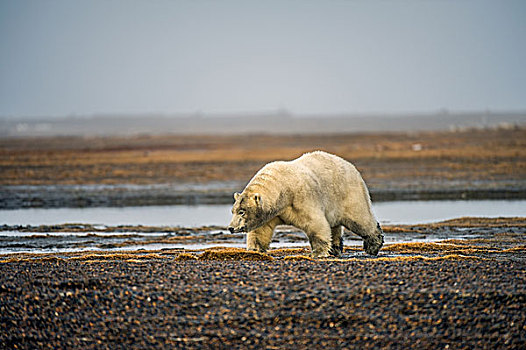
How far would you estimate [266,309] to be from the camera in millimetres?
10695

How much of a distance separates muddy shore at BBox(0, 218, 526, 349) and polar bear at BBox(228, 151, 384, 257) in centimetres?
188

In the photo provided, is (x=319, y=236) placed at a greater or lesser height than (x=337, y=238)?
greater

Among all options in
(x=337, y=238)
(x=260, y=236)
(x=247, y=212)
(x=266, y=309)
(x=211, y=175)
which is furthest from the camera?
(x=211, y=175)


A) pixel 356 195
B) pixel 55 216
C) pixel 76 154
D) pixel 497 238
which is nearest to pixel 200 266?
pixel 356 195

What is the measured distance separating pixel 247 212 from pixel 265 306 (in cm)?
376

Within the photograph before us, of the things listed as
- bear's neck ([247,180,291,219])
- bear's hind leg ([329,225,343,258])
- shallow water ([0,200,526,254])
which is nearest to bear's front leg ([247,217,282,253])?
bear's neck ([247,180,291,219])

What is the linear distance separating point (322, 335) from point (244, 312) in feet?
3.68

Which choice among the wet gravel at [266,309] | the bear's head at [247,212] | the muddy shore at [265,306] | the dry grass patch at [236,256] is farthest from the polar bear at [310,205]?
the wet gravel at [266,309]

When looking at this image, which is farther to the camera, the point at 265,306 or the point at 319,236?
the point at 319,236

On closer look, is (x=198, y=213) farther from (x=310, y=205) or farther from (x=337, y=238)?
(x=310, y=205)

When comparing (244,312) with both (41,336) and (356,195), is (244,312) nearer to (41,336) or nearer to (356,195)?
(41,336)

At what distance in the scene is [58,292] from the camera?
11.2 metres

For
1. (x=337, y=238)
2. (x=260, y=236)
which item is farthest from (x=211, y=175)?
(x=260, y=236)

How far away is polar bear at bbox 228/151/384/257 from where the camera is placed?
14.4 meters
